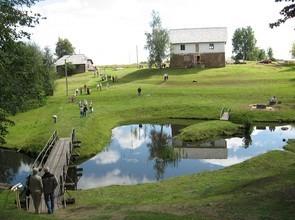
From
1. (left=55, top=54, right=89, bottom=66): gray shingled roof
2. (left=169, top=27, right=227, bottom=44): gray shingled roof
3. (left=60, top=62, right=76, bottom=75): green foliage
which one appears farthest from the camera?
(left=55, top=54, right=89, bottom=66): gray shingled roof

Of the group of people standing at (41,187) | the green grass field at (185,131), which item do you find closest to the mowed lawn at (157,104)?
the green grass field at (185,131)

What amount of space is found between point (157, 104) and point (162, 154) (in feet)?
88.5

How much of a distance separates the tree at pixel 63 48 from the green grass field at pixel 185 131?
52292 mm

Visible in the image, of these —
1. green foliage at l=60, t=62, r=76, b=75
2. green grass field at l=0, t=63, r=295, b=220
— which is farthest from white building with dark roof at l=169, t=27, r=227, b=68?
green foliage at l=60, t=62, r=76, b=75

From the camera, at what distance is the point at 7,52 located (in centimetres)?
2959

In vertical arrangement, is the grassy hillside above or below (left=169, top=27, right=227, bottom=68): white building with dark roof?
below

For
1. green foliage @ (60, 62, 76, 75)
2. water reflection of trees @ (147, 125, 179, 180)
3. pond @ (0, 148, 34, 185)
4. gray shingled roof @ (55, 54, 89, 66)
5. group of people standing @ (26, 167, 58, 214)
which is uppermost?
gray shingled roof @ (55, 54, 89, 66)

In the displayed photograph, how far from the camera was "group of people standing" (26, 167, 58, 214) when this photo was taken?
2383 centimetres

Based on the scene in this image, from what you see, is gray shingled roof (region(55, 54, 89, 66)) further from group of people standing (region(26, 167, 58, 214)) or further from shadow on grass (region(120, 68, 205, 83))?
group of people standing (region(26, 167, 58, 214))

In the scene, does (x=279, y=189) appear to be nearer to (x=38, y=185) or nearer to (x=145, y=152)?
(x=38, y=185)

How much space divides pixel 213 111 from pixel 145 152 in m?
20.9

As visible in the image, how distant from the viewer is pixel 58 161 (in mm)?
40844

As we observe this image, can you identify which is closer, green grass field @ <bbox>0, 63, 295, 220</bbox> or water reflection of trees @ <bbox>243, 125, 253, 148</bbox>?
green grass field @ <bbox>0, 63, 295, 220</bbox>

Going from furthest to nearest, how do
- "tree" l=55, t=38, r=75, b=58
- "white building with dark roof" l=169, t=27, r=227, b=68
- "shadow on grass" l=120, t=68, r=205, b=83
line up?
"tree" l=55, t=38, r=75, b=58
"white building with dark roof" l=169, t=27, r=227, b=68
"shadow on grass" l=120, t=68, r=205, b=83
